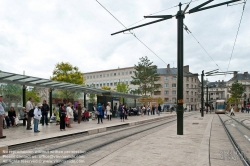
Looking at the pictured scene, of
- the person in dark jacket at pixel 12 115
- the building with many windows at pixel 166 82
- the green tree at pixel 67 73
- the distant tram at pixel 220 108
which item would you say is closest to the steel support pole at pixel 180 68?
the person in dark jacket at pixel 12 115

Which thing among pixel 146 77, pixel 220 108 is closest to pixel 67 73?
pixel 146 77

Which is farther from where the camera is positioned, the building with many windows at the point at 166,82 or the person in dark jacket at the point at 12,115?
the building with many windows at the point at 166,82

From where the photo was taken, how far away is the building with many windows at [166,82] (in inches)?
3720

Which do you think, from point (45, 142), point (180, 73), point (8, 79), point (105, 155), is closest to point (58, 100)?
point (8, 79)

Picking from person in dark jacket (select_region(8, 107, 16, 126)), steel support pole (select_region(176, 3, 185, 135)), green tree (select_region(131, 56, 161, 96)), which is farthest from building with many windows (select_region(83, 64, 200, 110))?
steel support pole (select_region(176, 3, 185, 135))

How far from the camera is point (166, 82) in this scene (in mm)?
95375

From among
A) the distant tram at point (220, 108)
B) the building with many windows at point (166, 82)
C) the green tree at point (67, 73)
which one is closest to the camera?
the green tree at point (67, 73)

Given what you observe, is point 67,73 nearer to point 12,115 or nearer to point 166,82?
point 12,115

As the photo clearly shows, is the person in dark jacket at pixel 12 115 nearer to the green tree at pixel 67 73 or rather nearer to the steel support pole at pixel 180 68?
the steel support pole at pixel 180 68

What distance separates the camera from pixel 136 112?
3647cm

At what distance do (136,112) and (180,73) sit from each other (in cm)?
2515

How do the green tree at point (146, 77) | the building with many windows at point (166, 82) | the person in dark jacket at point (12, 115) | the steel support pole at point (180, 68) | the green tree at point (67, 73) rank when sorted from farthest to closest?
the building with many windows at point (166, 82)
the green tree at point (146, 77)
the green tree at point (67, 73)
the person in dark jacket at point (12, 115)
the steel support pole at point (180, 68)

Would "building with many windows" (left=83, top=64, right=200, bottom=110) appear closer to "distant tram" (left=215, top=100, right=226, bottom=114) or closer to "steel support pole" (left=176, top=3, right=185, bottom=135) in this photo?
"distant tram" (left=215, top=100, right=226, bottom=114)

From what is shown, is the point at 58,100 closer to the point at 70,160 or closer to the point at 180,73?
the point at 180,73
